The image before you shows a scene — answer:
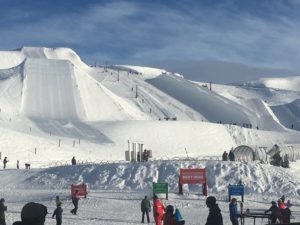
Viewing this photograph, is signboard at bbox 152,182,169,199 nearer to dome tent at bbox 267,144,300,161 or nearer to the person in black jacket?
the person in black jacket

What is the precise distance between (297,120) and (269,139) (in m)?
53.3

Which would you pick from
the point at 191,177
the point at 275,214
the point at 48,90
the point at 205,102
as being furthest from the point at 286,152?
the point at 205,102

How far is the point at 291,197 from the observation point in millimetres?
31859

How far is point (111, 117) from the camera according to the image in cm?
9406

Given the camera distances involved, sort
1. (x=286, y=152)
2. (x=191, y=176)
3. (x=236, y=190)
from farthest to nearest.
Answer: (x=286, y=152), (x=191, y=176), (x=236, y=190)

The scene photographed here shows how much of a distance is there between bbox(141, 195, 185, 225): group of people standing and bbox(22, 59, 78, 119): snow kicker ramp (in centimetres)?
6784

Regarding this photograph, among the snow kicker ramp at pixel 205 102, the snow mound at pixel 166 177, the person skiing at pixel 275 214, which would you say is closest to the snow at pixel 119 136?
the snow mound at pixel 166 177

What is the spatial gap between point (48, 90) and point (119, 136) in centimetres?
2382

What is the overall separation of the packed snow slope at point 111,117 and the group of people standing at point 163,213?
104 ft

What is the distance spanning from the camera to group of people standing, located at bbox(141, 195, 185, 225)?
896 centimetres

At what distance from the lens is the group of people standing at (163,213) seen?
353 inches

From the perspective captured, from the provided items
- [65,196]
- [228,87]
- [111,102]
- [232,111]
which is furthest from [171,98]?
[65,196]

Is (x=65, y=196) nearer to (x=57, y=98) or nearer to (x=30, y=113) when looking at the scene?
(x=30, y=113)

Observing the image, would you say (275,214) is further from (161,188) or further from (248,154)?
(248,154)
